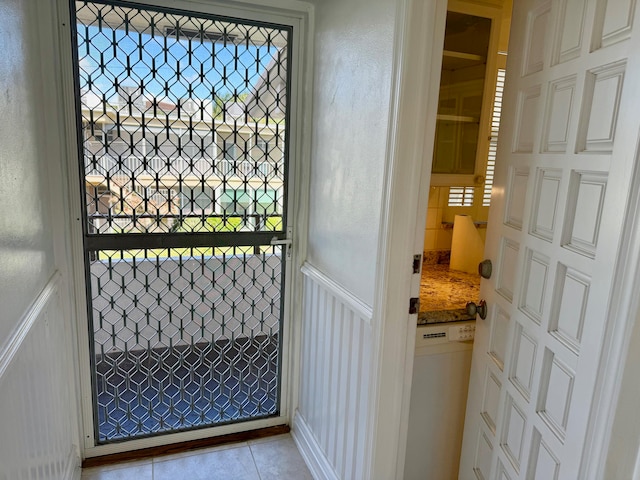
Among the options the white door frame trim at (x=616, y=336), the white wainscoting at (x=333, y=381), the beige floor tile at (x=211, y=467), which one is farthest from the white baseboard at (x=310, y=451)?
the white door frame trim at (x=616, y=336)

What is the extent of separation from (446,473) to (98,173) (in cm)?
195

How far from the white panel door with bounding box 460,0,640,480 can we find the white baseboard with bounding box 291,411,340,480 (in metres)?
0.66

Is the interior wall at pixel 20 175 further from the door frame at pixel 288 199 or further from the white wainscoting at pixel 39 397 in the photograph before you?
the door frame at pixel 288 199

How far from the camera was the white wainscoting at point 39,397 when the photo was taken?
1.05 m

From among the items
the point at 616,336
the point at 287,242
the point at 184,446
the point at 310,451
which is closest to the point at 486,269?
the point at 616,336

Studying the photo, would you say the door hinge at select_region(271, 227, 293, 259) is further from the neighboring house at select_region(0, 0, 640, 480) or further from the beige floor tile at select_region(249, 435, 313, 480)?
the beige floor tile at select_region(249, 435, 313, 480)

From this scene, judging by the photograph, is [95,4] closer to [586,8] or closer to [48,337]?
[48,337]

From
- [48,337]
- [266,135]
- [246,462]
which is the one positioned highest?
[266,135]

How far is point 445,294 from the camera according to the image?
6.10 feet

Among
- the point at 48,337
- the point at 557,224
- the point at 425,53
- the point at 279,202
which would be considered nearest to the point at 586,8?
the point at 425,53

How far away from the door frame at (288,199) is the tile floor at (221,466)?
0.11 m

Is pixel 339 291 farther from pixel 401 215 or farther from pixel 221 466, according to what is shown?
pixel 221 466

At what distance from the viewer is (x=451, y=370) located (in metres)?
1.71

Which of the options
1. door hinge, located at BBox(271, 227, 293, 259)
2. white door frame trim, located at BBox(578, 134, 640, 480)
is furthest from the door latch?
white door frame trim, located at BBox(578, 134, 640, 480)
